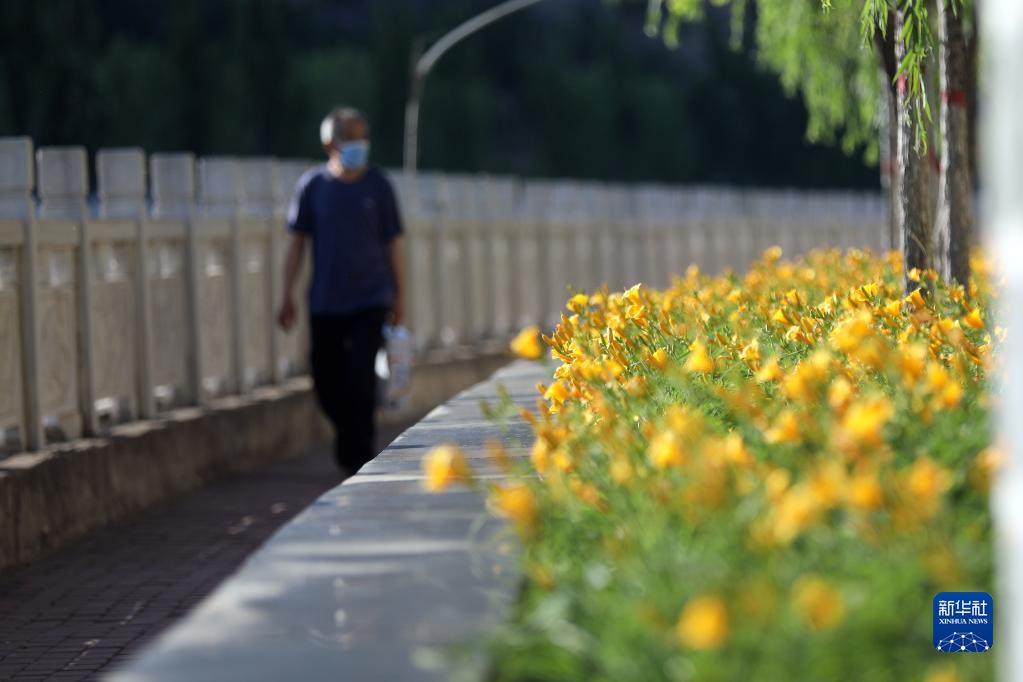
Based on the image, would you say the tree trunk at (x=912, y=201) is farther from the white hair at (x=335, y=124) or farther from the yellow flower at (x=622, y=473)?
→ the yellow flower at (x=622, y=473)

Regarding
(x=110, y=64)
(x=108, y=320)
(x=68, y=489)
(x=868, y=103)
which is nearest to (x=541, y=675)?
(x=68, y=489)

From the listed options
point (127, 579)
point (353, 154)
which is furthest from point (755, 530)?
point (353, 154)

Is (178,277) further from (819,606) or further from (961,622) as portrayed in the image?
(819,606)

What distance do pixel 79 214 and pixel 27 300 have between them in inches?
53.7

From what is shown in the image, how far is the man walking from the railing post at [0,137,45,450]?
1.53m

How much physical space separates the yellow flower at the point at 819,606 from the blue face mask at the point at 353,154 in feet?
27.1

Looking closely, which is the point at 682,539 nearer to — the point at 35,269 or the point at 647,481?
the point at 647,481

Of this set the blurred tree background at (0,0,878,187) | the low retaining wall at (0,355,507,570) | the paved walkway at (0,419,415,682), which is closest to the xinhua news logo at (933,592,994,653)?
the paved walkway at (0,419,415,682)

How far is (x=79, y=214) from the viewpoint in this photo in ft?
39.1

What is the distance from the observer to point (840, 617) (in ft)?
12.3

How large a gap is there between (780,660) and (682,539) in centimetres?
82

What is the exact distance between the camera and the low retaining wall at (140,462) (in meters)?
10.0

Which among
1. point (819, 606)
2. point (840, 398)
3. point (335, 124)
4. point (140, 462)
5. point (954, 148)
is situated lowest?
point (140, 462)

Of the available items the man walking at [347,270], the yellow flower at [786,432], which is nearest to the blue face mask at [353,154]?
the man walking at [347,270]
